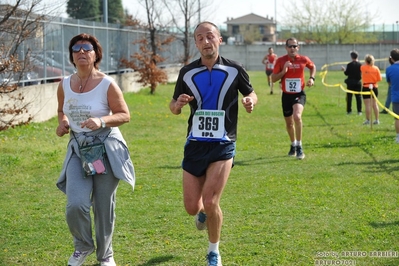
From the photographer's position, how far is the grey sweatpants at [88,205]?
6.07 metres

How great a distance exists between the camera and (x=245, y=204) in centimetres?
927

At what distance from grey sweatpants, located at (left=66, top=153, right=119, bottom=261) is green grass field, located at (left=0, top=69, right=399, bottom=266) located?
1.61 ft

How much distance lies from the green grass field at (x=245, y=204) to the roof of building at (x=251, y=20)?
115598 mm

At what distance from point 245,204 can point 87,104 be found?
360 centimetres

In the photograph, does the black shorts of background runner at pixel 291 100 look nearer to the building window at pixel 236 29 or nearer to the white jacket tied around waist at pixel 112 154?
the white jacket tied around waist at pixel 112 154

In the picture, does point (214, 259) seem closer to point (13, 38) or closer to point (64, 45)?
point (13, 38)

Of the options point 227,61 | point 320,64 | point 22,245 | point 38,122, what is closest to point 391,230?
point 227,61

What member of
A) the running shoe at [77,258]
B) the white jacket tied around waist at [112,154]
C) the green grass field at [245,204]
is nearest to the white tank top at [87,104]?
the white jacket tied around waist at [112,154]

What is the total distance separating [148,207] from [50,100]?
40.4ft

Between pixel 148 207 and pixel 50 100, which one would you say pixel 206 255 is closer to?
pixel 148 207

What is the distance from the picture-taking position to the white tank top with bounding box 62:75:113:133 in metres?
6.24

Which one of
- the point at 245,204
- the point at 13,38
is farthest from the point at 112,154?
the point at 13,38

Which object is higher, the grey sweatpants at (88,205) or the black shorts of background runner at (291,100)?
the black shorts of background runner at (291,100)

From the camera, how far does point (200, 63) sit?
6609 mm
